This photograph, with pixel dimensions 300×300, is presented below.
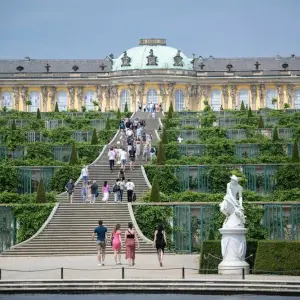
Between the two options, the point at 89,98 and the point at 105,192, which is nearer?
the point at 105,192

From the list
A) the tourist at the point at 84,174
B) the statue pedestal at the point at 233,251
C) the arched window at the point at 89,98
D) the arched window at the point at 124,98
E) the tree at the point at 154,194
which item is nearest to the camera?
the statue pedestal at the point at 233,251

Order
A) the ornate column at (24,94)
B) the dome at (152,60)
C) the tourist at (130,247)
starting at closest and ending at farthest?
the tourist at (130,247)
the dome at (152,60)
the ornate column at (24,94)

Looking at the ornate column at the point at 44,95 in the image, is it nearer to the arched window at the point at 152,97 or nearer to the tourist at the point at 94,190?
the arched window at the point at 152,97

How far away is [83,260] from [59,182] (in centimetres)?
1409

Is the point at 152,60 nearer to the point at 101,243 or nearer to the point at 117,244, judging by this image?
the point at 117,244

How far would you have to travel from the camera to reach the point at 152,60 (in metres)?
105

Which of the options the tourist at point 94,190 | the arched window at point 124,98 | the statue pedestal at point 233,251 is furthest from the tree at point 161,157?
the arched window at point 124,98

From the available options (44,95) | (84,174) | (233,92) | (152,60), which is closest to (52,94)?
(44,95)

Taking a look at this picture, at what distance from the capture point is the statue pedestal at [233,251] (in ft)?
108

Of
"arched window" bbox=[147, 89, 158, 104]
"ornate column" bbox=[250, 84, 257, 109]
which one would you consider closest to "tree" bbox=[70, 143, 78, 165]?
"arched window" bbox=[147, 89, 158, 104]

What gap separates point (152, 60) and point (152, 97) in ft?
9.76

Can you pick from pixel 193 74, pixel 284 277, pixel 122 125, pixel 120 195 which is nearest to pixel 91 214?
pixel 120 195

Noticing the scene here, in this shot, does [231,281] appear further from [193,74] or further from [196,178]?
[193,74]

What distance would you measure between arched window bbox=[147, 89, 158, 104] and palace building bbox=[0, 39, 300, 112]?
0.08m
